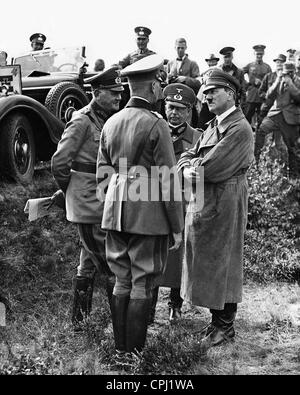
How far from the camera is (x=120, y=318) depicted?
388 centimetres

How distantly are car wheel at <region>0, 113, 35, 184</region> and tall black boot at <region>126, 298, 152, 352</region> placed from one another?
3686 mm

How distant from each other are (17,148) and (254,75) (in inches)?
253

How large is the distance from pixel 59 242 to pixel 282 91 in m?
5.50

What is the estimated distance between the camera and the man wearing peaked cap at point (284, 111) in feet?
34.0

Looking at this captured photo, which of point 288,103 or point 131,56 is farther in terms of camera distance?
point 288,103

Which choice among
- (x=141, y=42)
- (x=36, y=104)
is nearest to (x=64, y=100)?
(x=36, y=104)

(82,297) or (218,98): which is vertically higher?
(218,98)

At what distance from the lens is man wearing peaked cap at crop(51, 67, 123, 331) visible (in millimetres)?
4586

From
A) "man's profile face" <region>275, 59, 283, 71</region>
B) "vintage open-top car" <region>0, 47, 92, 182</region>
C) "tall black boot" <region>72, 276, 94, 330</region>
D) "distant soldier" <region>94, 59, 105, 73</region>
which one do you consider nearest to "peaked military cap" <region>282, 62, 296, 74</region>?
"man's profile face" <region>275, 59, 283, 71</region>

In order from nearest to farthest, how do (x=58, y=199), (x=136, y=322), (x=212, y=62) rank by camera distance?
(x=136, y=322) → (x=58, y=199) → (x=212, y=62)

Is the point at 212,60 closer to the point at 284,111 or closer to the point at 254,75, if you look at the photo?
the point at 254,75

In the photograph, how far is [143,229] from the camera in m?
3.75

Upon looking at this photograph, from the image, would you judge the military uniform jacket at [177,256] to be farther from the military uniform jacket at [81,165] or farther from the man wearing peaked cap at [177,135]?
the military uniform jacket at [81,165]

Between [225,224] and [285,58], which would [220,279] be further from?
[285,58]
